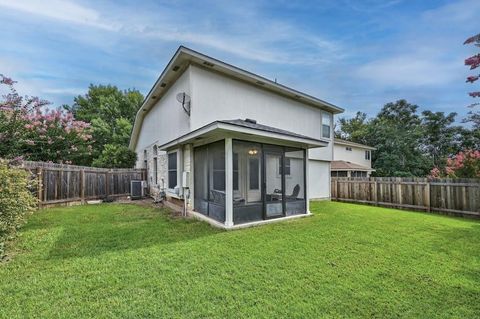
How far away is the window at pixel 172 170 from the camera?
10167mm

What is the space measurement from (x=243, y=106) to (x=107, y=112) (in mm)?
24026

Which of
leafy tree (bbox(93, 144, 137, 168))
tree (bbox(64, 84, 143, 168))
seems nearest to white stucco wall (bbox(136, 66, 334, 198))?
leafy tree (bbox(93, 144, 137, 168))

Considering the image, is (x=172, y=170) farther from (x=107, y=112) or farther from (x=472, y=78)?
(x=107, y=112)

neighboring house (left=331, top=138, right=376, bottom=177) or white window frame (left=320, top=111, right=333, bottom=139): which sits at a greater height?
white window frame (left=320, top=111, right=333, bottom=139)

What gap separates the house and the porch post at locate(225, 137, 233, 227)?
0.8 inches

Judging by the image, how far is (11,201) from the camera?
5.13 metres

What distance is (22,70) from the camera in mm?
11359

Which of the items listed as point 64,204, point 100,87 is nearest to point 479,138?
point 64,204

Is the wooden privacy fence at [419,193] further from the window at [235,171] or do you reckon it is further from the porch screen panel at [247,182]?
the window at [235,171]

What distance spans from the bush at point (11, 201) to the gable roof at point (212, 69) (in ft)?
19.1

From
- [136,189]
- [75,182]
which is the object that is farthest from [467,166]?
[75,182]

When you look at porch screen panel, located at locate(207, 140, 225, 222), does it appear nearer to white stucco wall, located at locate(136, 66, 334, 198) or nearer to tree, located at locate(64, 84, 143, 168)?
white stucco wall, located at locate(136, 66, 334, 198)

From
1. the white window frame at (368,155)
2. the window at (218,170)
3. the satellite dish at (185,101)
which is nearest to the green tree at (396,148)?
the white window frame at (368,155)

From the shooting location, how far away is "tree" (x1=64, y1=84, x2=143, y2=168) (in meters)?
25.2
